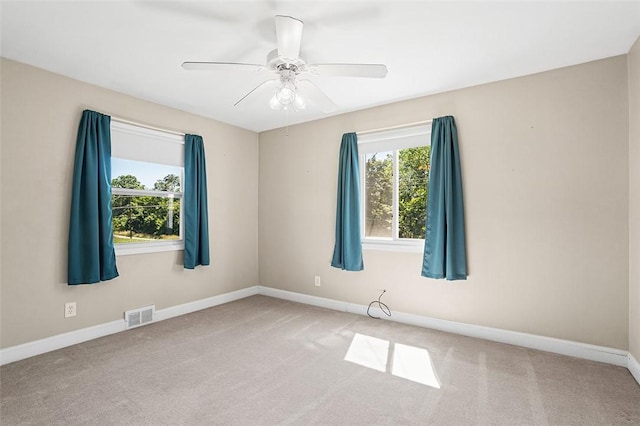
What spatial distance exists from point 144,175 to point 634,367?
4782 millimetres

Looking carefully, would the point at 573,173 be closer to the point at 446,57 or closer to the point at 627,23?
the point at 627,23

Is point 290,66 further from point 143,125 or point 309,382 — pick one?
point 309,382

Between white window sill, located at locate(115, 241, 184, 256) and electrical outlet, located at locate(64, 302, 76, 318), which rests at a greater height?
white window sill, located at locate(115, 241, 184, 256)

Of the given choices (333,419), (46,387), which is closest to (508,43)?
(333,419)

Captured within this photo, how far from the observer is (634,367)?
2.41 metres

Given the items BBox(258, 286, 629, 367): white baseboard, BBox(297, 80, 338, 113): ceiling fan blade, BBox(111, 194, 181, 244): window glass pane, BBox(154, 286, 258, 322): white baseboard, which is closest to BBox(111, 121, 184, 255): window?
BBox(111, 194, 181, 244): window glass pane

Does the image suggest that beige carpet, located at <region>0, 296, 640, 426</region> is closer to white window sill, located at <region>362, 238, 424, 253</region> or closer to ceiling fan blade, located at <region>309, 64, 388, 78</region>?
white window sill, located at <region>362, 238, 424, 253</region>

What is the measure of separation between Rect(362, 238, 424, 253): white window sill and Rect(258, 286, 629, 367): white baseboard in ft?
2.36

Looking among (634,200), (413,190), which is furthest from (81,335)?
(634,200)

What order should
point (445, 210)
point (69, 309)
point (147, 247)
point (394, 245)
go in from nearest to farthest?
point (69, 309) < point (445, 210) < point (147, 247) < point (394, 245)

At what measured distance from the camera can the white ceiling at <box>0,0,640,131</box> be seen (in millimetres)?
2049

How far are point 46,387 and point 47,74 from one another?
2587mm

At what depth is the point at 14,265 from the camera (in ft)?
8.86

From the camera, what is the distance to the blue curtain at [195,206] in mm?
3957
